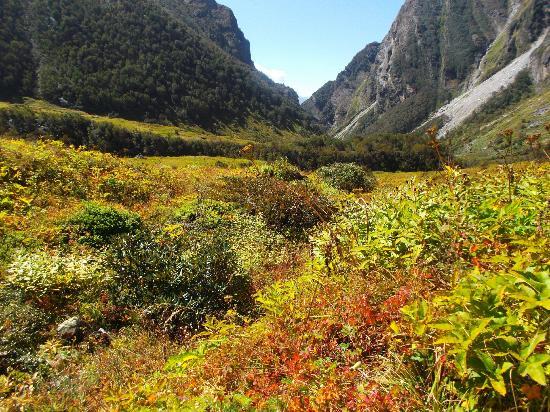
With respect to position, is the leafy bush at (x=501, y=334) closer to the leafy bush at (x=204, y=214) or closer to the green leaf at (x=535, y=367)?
the green leaf at (x=535, y=367)

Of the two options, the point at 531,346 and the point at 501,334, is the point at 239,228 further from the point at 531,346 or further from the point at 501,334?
the point at 531,346

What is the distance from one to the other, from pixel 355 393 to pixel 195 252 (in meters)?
5.63

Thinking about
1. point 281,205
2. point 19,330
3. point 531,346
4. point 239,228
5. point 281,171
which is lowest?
point 19,330

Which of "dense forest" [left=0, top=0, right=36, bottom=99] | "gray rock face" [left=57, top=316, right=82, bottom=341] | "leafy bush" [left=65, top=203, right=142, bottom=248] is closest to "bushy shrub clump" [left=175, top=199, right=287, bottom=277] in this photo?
"leafy bush" [left=65, top=203, right=142, bottom=248]

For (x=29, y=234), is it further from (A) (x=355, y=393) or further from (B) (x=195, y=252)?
(A) (x=355, y=393)

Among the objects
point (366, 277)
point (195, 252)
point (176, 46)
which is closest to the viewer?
point (366, 277)

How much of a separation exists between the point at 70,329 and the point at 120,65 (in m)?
148

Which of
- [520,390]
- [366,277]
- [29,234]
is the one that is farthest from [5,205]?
[520,390]

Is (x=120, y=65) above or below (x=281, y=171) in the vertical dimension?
above

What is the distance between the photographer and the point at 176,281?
7.62 meters

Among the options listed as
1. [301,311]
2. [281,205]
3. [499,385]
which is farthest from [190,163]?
[499,385]

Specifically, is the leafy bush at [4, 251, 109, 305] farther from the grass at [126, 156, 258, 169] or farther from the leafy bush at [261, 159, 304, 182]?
the grass at [126, 156, 258, 169]

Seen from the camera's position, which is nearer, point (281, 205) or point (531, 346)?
point (531, 346)

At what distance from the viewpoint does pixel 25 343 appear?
20.4 ft
